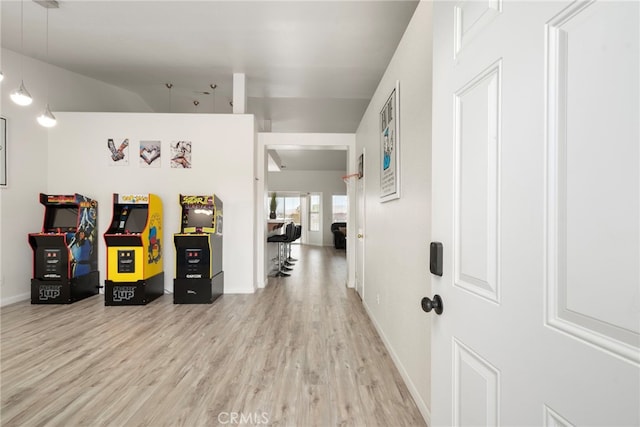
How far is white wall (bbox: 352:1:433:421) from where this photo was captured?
5.68ft

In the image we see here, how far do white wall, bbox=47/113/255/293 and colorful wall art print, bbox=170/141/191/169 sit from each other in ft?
0.25

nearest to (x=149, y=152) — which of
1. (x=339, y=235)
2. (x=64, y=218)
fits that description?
(x=64, y=218)

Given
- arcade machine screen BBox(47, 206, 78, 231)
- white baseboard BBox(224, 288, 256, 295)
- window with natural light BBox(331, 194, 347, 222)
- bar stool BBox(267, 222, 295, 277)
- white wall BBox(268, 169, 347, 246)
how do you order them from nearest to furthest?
arcade machine screen BBox(47, 206, 78, 231), white baseboard BBox(224, 288, 256, 295), bar stool BBox(267, 222, 295, 277), white wall BBox(268, 169, 347, 246), window with natural light BBox(331, 194, 347, 222)

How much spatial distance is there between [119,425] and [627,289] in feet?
7.61

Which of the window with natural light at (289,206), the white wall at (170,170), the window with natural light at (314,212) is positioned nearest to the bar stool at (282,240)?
the white wall at (170,170)

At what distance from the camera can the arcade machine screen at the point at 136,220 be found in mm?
4113

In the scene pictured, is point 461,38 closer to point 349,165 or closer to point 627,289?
point 627,289

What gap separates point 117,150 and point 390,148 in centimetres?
414

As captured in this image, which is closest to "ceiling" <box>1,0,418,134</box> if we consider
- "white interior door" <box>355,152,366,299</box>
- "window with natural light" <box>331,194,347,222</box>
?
"white interior door" <box>355,152,366,299</box>

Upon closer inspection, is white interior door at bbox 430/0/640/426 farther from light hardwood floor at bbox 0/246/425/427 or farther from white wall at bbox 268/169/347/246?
white wall at bbox 268/169/347/246

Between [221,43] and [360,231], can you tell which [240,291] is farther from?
[221,43]

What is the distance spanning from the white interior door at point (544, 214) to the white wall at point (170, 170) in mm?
3944

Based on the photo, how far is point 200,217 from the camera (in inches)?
164

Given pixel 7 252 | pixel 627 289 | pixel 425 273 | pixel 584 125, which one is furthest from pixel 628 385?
pixel 7 252
